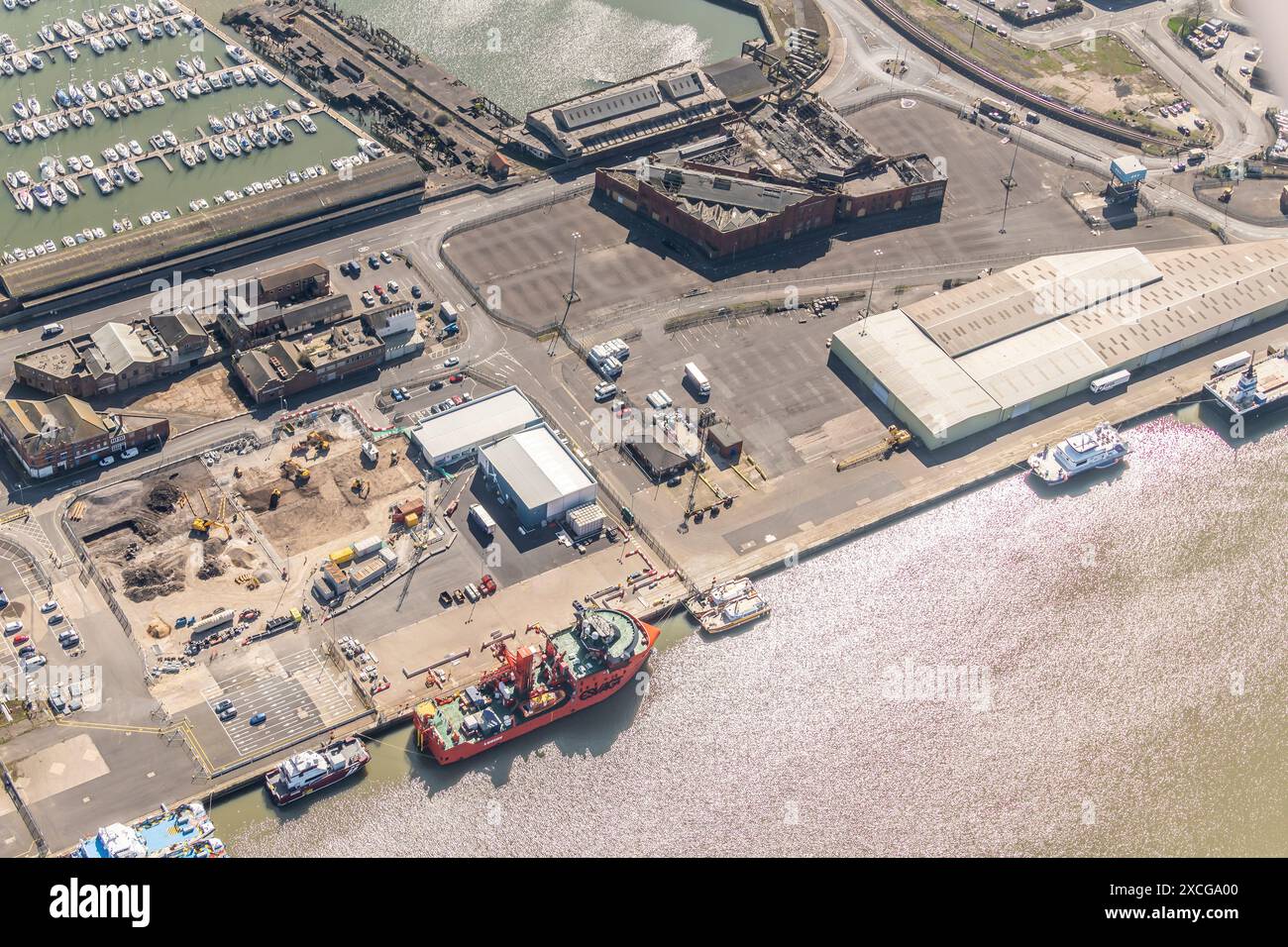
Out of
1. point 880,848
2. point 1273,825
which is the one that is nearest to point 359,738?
point 880,848

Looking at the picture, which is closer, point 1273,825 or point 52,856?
point 52,856

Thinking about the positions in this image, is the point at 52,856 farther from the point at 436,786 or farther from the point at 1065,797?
the point at 1065,797

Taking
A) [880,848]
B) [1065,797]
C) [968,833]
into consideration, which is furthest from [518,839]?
[1065,797]

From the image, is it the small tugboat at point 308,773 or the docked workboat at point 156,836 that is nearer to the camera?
the docked workboat at point 156,836

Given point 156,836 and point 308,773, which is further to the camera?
point 308,773

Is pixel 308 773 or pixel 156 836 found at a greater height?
pixel 308 773

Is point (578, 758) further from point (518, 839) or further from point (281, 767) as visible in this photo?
point (281, 767)

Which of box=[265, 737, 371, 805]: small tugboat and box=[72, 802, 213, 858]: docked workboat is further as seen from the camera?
box=[265, 737, 371, 805]: small tugboat
